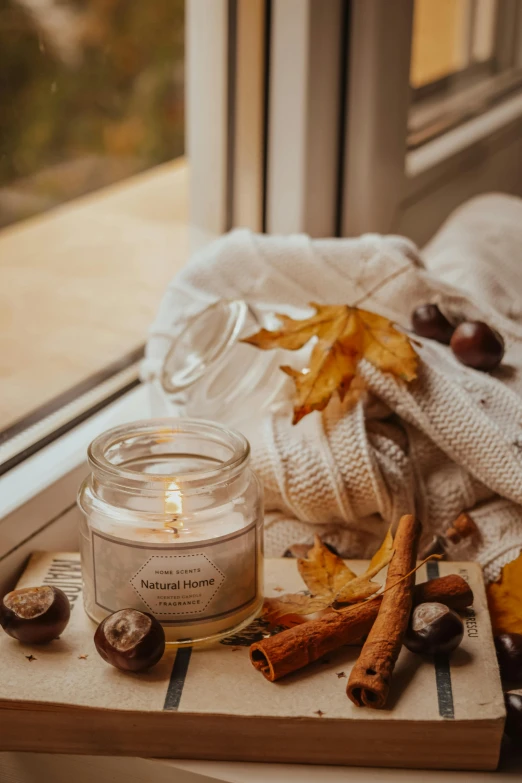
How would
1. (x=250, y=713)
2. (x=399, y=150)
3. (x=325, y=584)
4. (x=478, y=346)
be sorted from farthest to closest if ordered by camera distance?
(x=399, y=150), (x=478, y=346), (x=325, y=584), (x=250, y=713)

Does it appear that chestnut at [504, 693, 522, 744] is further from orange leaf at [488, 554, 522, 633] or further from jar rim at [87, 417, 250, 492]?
jar rim at [87, 417, 250, 492]

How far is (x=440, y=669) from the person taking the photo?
54 cm

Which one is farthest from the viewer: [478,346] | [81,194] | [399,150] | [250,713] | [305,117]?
[399,150]

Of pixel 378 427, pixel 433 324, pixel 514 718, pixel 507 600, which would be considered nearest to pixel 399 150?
pixel 433 324

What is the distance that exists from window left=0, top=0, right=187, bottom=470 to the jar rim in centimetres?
16

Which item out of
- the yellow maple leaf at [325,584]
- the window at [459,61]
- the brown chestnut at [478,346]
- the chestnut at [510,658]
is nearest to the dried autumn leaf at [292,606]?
the yellow maple leaf at [325,584]

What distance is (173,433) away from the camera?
64 cm

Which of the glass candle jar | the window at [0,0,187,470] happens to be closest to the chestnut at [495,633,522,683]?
the glass candle jar

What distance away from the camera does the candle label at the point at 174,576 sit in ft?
1.79

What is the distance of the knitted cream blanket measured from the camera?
66 cm

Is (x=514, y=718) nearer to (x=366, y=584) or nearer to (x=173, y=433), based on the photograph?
(x=366, y=584)

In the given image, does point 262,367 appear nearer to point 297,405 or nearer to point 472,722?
point 297,405

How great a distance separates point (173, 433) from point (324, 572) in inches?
5.6

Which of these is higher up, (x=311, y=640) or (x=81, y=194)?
(x=81, y=194)
